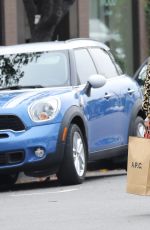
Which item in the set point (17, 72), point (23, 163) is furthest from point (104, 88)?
point (23, 163)

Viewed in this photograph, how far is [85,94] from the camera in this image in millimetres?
12539

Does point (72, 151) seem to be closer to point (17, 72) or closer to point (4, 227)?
point (17, 72)

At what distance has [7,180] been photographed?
12.9 meters

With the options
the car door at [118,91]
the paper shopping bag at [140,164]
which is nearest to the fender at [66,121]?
the car door at [118,91]

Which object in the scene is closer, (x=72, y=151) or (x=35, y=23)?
(x=72, y=151)

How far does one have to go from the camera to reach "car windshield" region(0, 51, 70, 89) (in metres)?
12.6

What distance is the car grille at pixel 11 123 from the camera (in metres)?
11.6

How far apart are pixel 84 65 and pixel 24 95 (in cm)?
143

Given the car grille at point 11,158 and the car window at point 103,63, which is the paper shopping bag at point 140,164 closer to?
the car grille at point 11,158

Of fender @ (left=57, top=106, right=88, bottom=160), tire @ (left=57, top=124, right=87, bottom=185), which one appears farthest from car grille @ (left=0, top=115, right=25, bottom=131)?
tire @ (left=57, top=124, right=87, bottom=185)

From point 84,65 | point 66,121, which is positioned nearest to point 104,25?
point 84,65

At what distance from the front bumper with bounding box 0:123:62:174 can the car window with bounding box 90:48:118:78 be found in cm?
205

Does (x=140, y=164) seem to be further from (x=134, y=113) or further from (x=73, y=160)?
(x=134, y=113)

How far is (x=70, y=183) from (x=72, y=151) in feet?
1.49
